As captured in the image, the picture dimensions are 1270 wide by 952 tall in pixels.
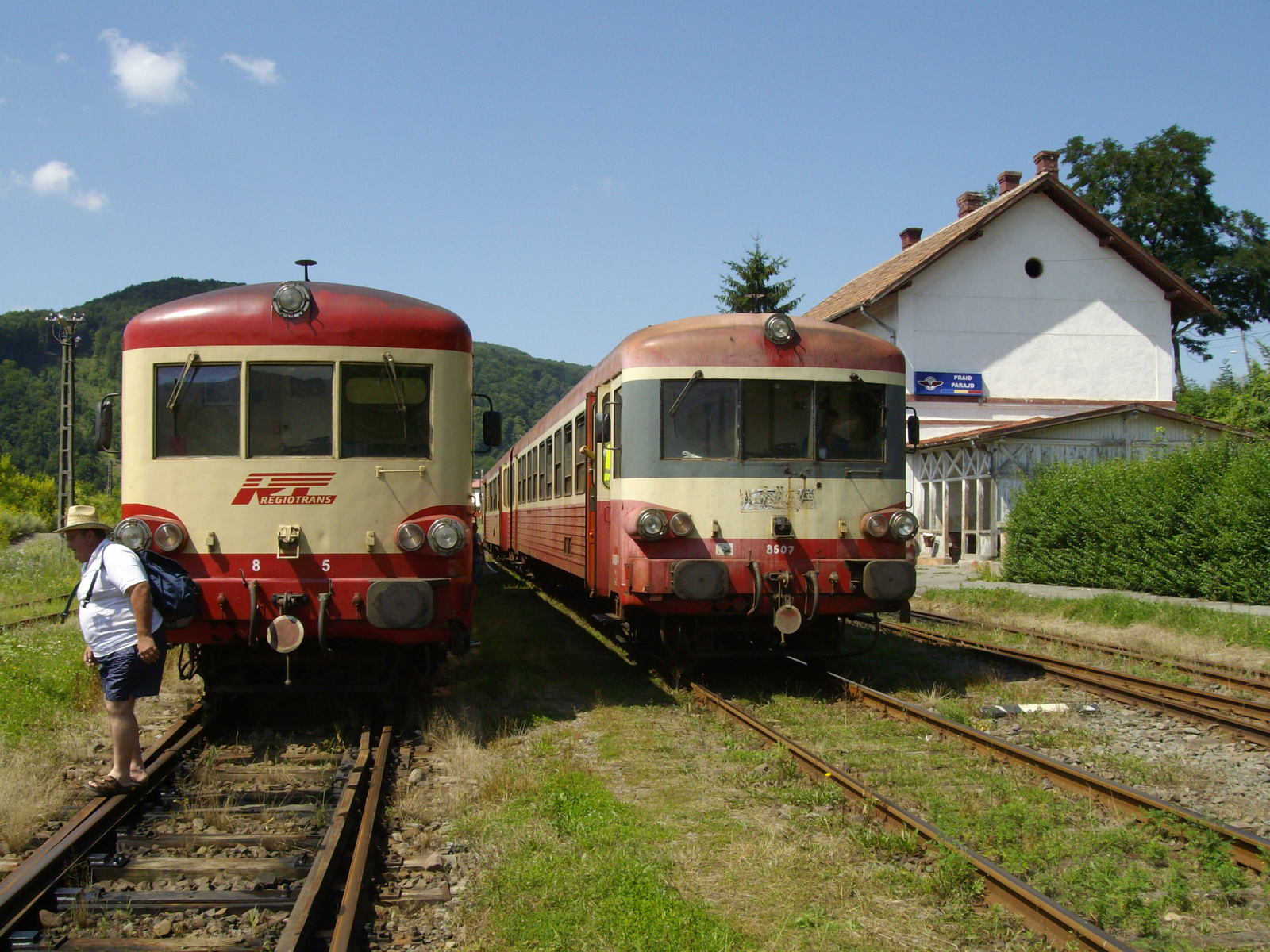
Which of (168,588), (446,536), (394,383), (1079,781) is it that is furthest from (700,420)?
(168,588)

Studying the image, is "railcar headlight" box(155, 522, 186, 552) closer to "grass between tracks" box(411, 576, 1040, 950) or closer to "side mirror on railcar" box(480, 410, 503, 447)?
"grass between tracks" box(411, 576, 1040, 950)

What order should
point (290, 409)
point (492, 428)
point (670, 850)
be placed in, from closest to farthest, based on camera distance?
point (670, 850) < point (290, 409) < point (492, 428)

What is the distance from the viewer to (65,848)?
463 centimetres

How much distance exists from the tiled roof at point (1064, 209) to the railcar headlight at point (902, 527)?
20565 mm

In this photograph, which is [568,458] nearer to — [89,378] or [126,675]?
[126,675]

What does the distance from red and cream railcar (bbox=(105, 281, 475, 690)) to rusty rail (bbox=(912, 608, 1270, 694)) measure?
22.9 feet

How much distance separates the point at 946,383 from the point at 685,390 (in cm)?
2196

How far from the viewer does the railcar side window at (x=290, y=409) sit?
7324mm

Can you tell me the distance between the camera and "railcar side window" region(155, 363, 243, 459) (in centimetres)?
731

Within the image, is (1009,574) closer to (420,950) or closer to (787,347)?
(787,347)

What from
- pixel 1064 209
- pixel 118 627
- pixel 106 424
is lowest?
pixel 118 627

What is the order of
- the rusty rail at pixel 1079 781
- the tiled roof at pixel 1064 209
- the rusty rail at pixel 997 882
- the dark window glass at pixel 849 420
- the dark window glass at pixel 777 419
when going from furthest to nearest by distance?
1. the tiled roof at pixel 1064 209
2. the dark window glass at pixel 849 420
3. the dark window glass at pixel 777 419
4. the rusty rail at pixel 1079 781
5. the rusty rail at pixel 997 882

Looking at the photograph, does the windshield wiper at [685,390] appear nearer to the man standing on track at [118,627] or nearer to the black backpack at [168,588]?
the black backpack at [168,588]

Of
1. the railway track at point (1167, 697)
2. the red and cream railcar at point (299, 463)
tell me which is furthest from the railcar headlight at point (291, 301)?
the railway track at point (1167, 697)
